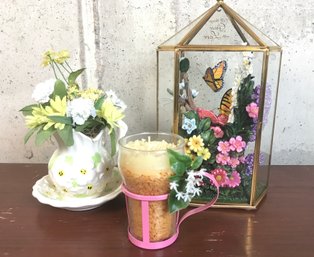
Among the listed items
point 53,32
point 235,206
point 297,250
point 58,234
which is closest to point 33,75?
point 53,32

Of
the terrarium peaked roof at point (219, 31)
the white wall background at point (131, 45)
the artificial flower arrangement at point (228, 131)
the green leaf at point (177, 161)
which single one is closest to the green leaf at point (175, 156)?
the green leaf at point (177, 161)

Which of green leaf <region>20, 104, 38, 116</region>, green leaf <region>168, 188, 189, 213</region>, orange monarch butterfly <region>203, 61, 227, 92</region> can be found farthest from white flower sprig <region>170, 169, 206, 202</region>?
green leaf <region>20, 104, 38, 116</region>

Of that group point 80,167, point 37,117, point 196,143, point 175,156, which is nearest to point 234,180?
point 196,143

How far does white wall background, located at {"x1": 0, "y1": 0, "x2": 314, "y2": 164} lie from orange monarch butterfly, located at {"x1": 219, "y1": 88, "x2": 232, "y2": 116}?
27cm

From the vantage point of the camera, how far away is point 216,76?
781mm

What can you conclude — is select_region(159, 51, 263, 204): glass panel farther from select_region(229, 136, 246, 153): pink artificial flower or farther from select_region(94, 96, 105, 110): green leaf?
select_region(94, 96, 105, 110): green leaf

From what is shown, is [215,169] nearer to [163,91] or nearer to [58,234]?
[163,91]

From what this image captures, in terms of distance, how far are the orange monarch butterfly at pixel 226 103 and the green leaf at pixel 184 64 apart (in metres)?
0.10

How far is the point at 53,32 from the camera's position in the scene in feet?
3.28

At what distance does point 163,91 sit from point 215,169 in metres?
0.21

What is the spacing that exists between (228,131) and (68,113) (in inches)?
13.0

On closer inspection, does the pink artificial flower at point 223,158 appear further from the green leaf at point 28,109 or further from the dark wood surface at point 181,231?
the green leaf at point 28,109

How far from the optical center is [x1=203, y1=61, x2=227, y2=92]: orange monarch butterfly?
775 mm

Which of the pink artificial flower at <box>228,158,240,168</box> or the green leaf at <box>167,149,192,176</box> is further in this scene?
the pink artificial flower at <box>228,158,240,168</box>
